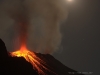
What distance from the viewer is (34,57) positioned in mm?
113000

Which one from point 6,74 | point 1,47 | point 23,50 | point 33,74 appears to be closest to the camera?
point 6,74

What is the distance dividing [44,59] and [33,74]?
5674 centimetres

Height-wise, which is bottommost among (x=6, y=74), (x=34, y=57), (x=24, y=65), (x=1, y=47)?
(x=6, y=74)

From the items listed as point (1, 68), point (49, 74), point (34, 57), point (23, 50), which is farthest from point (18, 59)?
point (23, 50)

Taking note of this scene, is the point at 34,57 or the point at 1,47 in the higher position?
the point at 34,57

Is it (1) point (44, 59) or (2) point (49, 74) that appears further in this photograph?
(1) point (44, 59)

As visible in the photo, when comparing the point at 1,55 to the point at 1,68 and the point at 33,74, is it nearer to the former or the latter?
the point at 1,68

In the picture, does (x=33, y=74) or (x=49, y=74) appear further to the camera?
(x=49, y=74)

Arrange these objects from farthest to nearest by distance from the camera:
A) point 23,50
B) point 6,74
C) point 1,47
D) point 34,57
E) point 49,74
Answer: point 23,50 < point 34,57 < point 49,74 < point 1,47 < point 6,74

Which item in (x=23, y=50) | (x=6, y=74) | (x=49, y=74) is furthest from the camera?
(x=23, y=50)

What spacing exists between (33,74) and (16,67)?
17.5 feet

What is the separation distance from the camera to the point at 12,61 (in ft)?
195

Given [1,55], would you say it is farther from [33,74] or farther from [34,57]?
[34,57]

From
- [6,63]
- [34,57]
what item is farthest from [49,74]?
[6,63]
